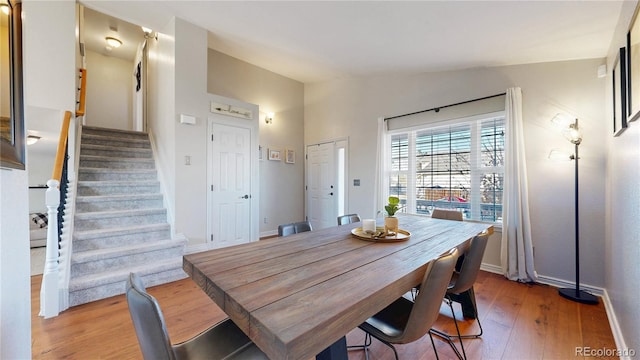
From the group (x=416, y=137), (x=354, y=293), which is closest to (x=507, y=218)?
(x=416, y=137)

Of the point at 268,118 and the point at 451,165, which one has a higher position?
the point at 268,118

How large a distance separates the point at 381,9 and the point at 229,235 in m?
3.63

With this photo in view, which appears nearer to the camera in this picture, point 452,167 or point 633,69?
point 633,69

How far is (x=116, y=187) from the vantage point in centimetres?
354

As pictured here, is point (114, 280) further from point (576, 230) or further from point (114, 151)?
point (576, 230)

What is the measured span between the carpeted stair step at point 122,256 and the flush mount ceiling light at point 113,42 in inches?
180

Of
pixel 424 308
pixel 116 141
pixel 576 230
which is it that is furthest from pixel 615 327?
pixel 116 141

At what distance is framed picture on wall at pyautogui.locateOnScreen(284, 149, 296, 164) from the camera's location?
5.51 m

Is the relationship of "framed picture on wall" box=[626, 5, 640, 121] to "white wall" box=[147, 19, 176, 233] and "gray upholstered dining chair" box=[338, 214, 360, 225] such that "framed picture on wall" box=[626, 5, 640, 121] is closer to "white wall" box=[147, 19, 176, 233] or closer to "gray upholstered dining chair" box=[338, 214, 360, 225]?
"gray upholstered dining chair" box=[338, 214, 360, 225]

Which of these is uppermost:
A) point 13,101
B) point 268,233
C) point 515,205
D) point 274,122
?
point 274,122

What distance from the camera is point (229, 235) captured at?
404 centimetres

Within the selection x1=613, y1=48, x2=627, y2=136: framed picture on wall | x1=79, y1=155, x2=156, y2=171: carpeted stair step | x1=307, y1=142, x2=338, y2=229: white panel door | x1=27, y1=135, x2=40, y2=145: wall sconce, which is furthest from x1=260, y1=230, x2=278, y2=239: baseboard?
x1=613, y1=48, x2=627, y2=136: framed picture on wall

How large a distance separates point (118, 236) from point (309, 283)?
10.1ft

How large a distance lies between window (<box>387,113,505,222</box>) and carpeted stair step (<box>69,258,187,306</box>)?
3.45m
